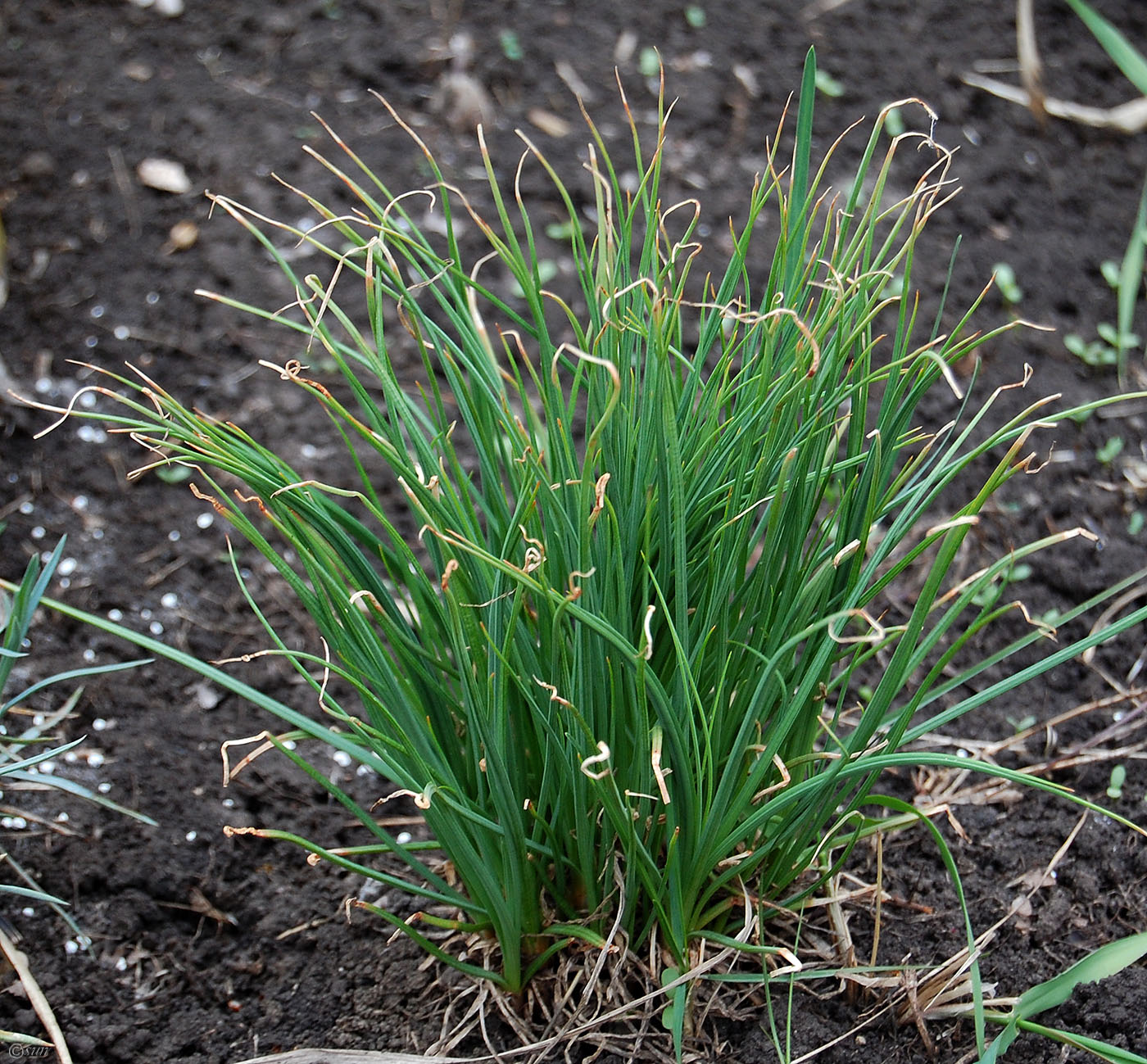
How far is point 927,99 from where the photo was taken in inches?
93.8

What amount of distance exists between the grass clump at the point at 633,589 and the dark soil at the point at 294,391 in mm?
240

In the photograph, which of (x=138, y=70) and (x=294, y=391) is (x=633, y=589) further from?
(x=138, y=70)

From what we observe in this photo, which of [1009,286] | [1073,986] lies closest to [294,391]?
[1009,286]

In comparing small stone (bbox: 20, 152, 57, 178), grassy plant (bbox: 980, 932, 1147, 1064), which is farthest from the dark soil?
grassy plant (bbox: 980, 932, 1147, 1064)

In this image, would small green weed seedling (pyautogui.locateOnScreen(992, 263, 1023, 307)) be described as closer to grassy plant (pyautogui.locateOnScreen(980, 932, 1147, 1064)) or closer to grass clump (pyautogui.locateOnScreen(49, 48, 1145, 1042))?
grass clump (pyautogui.locateOnScreen(49, 48, 1145, 1042))

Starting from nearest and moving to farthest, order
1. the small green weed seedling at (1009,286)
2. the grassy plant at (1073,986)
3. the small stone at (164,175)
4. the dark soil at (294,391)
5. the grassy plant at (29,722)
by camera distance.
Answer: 1. the grassy plant at (1073,986)
2. the grassy plant at (29,722)
3. the dark soil at (294,391)
4. the small green weed seedling at (1009,286)
5. the small stone at (164,175)

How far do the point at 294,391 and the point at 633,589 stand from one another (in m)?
1.07

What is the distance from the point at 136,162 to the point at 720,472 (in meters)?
1.71

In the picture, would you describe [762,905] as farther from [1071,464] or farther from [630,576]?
[1071,464]

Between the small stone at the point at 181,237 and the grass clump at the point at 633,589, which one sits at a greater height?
the grass clump at the point at 633,589

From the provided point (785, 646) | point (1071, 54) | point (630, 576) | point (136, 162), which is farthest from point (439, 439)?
point (1071, 54)

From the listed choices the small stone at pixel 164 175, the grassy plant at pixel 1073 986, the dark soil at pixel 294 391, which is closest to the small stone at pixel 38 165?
the dark soil at pixel 294 391

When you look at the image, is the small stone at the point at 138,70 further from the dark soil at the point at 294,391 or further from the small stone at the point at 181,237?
the small stone at the point at 181,237

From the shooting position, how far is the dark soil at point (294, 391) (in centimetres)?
120
